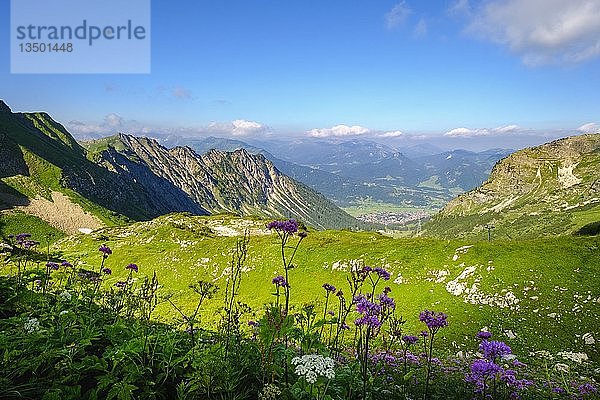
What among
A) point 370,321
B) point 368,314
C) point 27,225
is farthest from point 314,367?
point 27,225

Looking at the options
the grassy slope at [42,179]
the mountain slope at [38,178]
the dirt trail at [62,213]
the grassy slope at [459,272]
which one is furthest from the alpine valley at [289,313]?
the grassy slope at [42,179]

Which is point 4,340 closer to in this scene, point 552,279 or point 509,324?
point 509,324

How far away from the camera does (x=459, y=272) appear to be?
107 ft

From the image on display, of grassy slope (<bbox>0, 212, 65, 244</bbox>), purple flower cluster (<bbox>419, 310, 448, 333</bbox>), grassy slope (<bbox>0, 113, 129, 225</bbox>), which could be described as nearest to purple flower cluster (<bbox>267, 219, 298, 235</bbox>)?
purple flower cluster (<bbox>419, 310, 448, 333</bbox>)

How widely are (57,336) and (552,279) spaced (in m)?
32.5

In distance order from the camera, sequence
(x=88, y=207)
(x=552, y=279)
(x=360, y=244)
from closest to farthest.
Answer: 1. (x=552, y=279)
2. (x=360, y=244)
3. (x=88, y=207)

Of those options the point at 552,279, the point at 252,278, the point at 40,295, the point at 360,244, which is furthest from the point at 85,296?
the point at 360,244

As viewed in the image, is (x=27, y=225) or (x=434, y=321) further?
(x=27, y=225)

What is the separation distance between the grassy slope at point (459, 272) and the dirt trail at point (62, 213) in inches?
4401

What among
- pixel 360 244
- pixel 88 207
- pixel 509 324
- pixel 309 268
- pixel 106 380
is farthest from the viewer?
pixel 88 207

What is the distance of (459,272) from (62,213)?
16406 cm

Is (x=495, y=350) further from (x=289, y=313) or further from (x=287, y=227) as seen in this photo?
(x=289, y=313)

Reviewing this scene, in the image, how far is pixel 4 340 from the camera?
202 inches

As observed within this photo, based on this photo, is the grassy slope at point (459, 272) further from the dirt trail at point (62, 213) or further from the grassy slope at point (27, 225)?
the dirt trail at point (62, 213)
